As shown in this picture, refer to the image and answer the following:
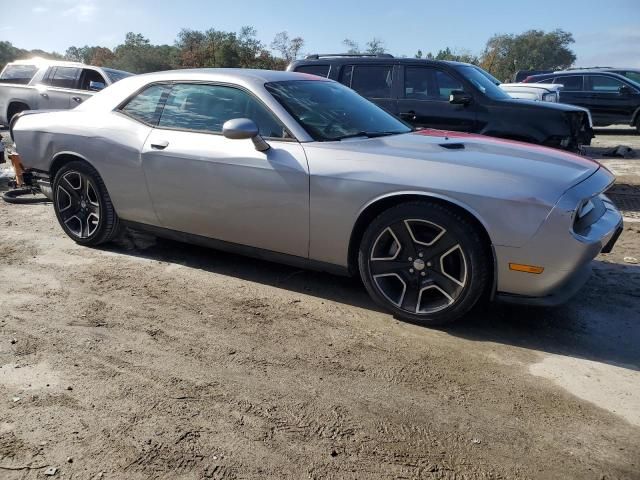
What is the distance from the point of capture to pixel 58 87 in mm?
11258

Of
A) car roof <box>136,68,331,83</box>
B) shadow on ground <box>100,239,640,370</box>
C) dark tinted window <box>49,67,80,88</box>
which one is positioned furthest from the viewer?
dark tinted window <box>49,67,80,88</box>

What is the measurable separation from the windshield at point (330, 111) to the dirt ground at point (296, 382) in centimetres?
117

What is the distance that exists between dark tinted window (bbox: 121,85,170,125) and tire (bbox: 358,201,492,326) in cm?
211

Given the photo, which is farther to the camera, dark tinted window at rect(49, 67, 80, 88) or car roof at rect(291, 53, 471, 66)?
dark tinted window at rect(49, 67, 80, 88)

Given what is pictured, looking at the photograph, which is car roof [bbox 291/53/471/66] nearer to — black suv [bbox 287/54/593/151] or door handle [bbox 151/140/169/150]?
black suv [bbox 287/54/593/151]

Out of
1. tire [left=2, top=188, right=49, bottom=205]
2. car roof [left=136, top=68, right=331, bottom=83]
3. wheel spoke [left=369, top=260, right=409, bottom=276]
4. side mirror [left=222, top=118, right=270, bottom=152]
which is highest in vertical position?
car roof [left=136, top=68, right=331, bottom=83]

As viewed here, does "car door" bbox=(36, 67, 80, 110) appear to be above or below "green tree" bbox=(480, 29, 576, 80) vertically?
below

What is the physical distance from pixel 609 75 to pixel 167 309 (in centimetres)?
1466

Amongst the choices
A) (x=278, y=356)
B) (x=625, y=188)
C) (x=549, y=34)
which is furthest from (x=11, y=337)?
(x=549, y=34)

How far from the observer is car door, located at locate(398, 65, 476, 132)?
278 inches

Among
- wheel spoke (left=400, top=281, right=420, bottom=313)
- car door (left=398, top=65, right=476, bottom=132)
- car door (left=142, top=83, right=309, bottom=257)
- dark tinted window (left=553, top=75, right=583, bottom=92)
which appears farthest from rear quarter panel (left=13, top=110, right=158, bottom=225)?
dark tinted window (left=553, top=75, right=583, bottom=92)

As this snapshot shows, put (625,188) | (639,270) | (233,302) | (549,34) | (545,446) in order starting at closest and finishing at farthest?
(545,446), (233,302), (639,270), (625,188), (549,34)

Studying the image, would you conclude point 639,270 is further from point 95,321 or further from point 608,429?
point 95,321

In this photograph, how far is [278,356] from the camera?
120 inches
